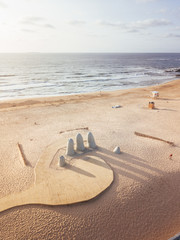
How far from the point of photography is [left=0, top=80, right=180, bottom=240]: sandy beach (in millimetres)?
9539

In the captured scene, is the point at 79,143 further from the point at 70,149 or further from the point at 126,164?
the point at 126,164

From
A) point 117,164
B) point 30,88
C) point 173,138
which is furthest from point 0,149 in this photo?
point 30,88

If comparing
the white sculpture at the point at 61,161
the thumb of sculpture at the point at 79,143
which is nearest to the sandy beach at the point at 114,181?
the thumb of sculpture at the point at 79,143

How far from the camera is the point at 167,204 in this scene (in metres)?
11.2

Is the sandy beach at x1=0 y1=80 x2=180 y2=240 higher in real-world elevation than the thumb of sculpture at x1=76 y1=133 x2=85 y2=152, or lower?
lower

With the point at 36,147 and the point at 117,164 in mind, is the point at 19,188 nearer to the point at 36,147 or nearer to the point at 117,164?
the point at 36,147

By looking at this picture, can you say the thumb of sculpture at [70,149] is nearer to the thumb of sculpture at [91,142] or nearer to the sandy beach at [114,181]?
the thumb of sculpture at [91,142]

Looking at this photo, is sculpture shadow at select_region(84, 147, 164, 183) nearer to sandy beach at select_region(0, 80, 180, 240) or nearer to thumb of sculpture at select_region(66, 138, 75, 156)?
sandy beach at select_region(0, 80, 180, 240)

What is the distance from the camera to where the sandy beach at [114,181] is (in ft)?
31.3

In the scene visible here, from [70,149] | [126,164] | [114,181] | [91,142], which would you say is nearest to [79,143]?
[70,149]

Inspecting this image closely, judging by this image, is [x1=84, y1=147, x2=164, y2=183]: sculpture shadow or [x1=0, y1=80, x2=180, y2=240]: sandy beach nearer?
[x1=0, y1=80, x2=180, y2=240]: sandy beach

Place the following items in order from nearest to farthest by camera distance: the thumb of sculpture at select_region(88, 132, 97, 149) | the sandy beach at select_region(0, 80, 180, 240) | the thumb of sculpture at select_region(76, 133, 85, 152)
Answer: the sandy beach at select_region(0, 80, 180, 240)
the thumb of sculpture at select_region(76, 133, 85, 152)
the thumb of sculpture at select_region(88, 132, 97, 149)

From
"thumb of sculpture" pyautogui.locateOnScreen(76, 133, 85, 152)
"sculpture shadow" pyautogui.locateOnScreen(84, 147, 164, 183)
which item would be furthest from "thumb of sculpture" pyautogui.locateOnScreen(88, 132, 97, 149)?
"thumb of sculpture" pyautogui.locateOnScreen(76, 133, 85, 152)

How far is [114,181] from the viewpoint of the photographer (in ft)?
41.0
